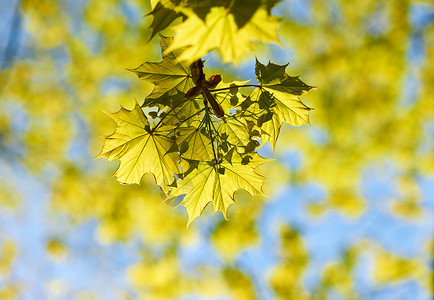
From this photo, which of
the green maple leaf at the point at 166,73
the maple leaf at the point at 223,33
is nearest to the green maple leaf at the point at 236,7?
the maple leaf at the point at 223,33

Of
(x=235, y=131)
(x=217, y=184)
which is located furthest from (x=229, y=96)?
(x=217, y=184)

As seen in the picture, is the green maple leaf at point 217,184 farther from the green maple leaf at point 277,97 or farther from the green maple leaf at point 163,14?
the green maple leaf at point 163,14

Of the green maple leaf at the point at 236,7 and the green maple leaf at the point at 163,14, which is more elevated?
the green maple leaf at the point at 163,14

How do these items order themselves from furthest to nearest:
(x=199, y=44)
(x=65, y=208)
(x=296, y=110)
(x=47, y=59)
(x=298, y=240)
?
(x=47, y=59) → (x=65, y=208) → (x=298, y=240) → (x=296, y=110) → (x=199, y=44)

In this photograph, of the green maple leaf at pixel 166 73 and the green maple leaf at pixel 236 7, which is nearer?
the green maple leaf at pixel 236 7

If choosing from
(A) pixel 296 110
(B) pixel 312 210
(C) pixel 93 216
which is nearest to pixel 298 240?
(B) pixel 312 210

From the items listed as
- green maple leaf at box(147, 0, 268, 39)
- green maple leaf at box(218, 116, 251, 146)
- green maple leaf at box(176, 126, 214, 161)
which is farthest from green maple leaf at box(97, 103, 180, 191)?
green maple leaf at box(147, 0, 268, 39)

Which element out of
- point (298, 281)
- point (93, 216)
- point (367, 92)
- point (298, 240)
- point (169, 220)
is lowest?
point (298, 281)

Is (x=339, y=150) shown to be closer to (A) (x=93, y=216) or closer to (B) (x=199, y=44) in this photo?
(A) (x=93, y=216)
